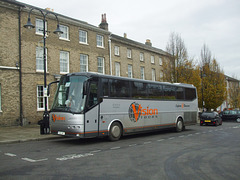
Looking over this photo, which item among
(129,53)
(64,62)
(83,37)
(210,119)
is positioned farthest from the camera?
(129,53)

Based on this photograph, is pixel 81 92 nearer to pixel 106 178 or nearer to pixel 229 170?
pixel 106 178

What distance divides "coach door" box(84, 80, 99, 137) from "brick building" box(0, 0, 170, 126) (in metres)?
6.40

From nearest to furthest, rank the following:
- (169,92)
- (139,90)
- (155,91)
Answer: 1. (139,90)
2. (155,91)
3. (169,92)

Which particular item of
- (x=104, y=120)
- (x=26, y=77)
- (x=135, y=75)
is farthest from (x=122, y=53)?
(x=104, y=120)

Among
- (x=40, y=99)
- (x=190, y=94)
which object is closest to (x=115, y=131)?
(x=190, y=94)

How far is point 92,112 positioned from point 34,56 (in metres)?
13.0

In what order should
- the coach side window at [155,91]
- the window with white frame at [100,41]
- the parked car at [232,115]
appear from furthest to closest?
the parked car at [232,115] < the window with white frame at [100,41] < the coach side window at [155,91]

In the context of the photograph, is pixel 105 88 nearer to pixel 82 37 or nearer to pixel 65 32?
pixel 65 32

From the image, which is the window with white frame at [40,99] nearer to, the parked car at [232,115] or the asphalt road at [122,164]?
the asphalt road at [122,164]

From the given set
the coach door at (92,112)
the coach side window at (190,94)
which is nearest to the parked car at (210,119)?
the coach side window at (190,94)

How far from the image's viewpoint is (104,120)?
1216cm

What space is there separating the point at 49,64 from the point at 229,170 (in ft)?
64.1

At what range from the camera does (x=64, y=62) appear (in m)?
24.7

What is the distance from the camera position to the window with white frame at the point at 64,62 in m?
24.4
